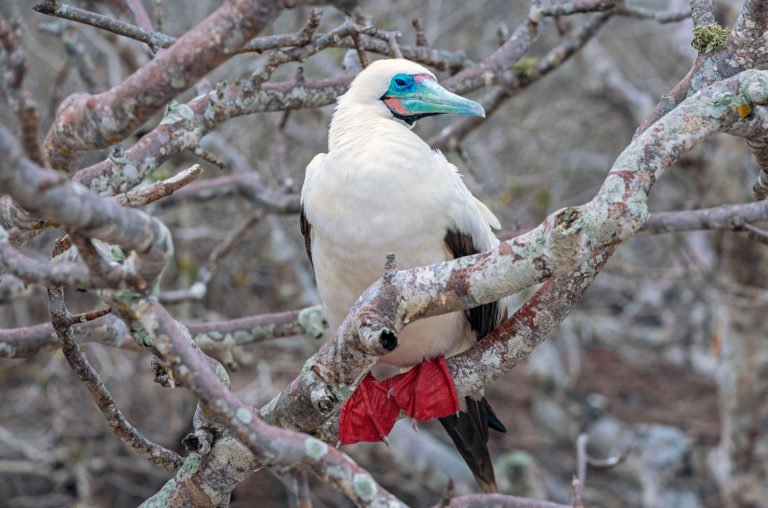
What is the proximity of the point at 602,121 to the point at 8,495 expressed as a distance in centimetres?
699

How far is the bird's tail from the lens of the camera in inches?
137

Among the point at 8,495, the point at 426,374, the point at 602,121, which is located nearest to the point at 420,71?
the point at 426,374

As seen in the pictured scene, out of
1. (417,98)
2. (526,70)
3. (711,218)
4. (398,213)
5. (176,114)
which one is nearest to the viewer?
(176,114)

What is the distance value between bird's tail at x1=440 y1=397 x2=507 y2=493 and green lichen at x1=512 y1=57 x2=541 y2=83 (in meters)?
1.81

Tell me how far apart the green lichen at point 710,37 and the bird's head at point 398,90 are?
1.01 meters

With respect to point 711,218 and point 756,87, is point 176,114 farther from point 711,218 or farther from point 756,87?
point 711,218

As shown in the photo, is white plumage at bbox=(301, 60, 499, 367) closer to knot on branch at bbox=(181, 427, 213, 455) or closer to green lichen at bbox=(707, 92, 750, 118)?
knot on branch at bbox=(181, 427, 213, 455)

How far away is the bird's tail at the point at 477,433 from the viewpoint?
349 centimetres

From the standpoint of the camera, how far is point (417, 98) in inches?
135

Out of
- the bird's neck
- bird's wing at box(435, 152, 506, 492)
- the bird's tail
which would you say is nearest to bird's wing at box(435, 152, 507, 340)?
bird's wing at box(435, 152, 506, 492)

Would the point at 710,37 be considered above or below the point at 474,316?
above

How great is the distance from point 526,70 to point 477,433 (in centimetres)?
194

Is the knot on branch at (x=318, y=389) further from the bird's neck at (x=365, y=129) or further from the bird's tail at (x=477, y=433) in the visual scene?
the bird's tail at (x=477, y=433)

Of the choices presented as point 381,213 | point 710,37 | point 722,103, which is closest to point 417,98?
point 381,213
